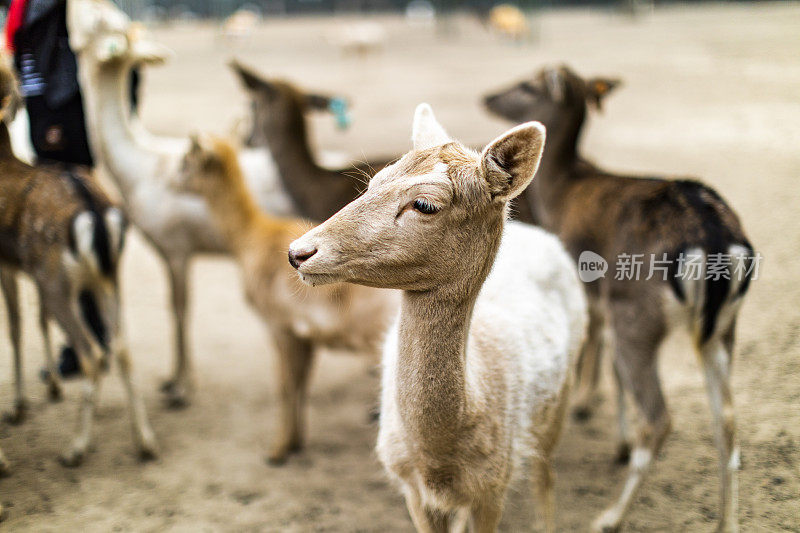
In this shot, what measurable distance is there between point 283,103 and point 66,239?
2.20 m

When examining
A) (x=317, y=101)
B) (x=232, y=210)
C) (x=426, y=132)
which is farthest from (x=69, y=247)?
(x=317, y=101)

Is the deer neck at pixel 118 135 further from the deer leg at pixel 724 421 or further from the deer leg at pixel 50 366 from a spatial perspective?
the deer leg at pixel 724 421

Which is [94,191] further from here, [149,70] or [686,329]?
[149,70]

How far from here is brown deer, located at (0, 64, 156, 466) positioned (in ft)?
11.3

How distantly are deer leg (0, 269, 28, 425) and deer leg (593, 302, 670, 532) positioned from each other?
335 cm

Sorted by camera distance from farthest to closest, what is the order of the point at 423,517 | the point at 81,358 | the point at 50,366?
the point at 50,366, the point at 81,358, the point at 423,517

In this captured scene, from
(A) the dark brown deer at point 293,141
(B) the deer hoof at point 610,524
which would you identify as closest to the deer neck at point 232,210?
(A) the dark brown deer at point 293,141

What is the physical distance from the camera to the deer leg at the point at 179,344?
4586mm

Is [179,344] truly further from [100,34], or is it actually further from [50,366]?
[100,34]

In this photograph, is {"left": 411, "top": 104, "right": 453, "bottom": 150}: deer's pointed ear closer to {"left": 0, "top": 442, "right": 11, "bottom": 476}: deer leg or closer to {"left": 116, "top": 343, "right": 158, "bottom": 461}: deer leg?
{"left": 116, "top": 343, "right": 158, "bottom": 461}: deer leg

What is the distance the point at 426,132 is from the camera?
95.3 inches

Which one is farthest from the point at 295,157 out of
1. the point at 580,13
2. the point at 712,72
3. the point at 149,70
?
the point at 580,13

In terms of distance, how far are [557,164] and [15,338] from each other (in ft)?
11.7

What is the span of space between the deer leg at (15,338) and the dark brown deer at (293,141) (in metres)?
1.98
